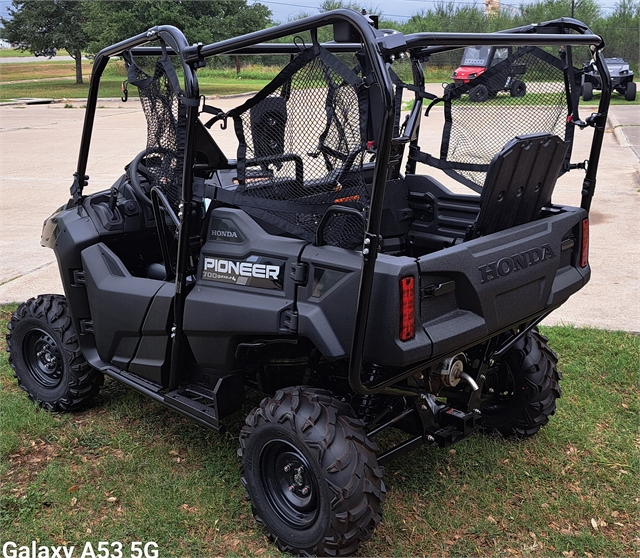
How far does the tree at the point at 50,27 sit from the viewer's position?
123ft

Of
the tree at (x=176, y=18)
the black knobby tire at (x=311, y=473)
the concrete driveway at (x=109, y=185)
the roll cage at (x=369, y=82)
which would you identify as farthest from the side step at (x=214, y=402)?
the tree at (x=176, y=18)

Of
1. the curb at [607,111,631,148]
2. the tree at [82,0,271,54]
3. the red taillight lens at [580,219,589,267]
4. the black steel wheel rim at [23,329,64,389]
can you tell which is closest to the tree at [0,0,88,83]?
the tree at [82,0,271,54]

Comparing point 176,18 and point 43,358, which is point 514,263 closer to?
point 43,358

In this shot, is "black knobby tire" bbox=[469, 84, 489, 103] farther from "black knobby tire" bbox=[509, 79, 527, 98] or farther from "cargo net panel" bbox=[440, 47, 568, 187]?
"black knobby tire" bbox=[509, 79, 527, 98]

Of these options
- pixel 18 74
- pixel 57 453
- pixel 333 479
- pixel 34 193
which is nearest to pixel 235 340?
pixel 333 479

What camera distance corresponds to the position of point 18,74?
44.7 m

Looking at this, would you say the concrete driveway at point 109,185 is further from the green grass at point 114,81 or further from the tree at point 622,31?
the tree at point 622,31

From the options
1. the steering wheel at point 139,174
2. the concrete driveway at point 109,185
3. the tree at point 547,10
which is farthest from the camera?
the tree at point 547,10

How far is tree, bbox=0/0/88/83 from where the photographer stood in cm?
3734

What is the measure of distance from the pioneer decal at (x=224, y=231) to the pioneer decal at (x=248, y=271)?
0.09 m

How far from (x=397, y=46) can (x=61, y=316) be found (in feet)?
8.57

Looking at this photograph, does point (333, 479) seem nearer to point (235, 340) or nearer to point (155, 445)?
point (235, 340)

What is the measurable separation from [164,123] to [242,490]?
1729 mm

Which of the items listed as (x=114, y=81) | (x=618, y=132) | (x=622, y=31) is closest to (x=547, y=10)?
(x=622, y=31)
